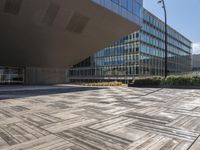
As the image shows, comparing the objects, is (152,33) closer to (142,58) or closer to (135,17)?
(142,58)

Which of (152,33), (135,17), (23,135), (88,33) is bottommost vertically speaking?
(23,135)

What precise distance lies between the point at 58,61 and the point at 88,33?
8770 mm

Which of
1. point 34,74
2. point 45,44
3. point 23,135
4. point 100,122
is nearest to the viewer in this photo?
point 23,135

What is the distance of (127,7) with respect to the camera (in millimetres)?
26375

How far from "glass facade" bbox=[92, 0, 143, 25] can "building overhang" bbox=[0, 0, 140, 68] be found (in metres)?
0.52

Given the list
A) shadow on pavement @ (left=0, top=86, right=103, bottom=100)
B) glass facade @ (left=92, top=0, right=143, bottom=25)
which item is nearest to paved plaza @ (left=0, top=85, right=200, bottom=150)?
shadow on pavement @ (left=0, top=86, right=103, bottom=100)

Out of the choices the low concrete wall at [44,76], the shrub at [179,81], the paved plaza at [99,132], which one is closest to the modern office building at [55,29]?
the low concrete wall at [44,76]

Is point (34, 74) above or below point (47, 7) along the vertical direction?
below

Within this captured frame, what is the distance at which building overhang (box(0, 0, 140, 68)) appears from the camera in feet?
65.8

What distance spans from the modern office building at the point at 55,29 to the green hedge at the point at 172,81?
9.27m

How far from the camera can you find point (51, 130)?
16.5ft

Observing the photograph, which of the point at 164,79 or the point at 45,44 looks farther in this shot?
the point at 45,44

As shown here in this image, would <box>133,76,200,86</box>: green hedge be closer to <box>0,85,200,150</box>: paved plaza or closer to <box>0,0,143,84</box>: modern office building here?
<box>0,0,143,84</box>: modern office building

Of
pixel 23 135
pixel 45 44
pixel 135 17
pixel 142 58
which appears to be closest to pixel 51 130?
pixel 23 135
